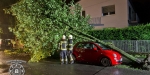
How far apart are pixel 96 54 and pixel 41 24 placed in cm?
380

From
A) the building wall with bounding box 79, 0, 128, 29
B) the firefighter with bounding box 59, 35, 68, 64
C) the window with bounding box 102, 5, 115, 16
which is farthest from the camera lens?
the window with bounding box 102, 5, 115, 16

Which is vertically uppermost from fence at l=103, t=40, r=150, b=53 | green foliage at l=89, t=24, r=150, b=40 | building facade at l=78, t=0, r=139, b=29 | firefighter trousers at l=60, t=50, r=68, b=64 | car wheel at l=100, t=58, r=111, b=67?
building facade at l=78, t=0, r=139, b=29

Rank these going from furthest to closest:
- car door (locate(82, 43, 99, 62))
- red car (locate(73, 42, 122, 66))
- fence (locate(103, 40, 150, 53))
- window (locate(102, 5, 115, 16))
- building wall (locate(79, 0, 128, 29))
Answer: window (locate(102, 5, 115, 16))
building wall (locate(79, 0, 128, 29))
fence (locate(103, 40, 150, 53))
car door (locate(82, 43, 99, 62))
red car (locate(73, 42, 122, 66))

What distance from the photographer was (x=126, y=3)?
1797 cm

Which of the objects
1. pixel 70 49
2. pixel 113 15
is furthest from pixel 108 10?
pixel 70 49

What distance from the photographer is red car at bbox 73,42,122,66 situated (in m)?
9.12

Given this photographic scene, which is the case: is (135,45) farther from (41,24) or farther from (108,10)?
(108,10)

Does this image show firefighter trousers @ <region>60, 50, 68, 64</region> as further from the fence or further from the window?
the window

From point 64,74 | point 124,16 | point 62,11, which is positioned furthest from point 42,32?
point 124,16

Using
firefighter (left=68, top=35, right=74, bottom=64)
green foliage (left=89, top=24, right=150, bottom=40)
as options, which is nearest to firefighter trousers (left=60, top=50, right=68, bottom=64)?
firefighter (left=68, top=35, right=74, bottom=64)

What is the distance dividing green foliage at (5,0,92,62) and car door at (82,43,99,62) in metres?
1.67

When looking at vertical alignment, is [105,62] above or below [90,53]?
below

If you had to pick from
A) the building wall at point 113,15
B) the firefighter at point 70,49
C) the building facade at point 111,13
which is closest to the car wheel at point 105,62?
the firefighter at point 70,49

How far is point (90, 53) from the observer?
9773 mm
